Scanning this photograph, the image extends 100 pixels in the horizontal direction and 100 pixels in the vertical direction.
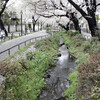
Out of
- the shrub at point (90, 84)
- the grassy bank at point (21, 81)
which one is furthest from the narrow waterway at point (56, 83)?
the shrub at point (90, 84)

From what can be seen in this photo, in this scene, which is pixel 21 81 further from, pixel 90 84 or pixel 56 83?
pixel 90 84

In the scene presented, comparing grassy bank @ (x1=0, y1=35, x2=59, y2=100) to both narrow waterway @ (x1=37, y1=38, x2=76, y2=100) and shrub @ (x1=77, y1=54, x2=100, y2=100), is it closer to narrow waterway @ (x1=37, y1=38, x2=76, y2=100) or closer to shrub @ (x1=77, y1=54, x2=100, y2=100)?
narrow waterway @ (x1=37, y1=38, x2=76, y2=100)

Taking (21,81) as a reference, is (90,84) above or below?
above

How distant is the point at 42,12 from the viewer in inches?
925

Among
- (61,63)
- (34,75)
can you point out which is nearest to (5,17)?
(61,63)

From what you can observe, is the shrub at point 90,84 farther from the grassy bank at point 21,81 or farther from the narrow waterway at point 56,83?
the grassy bank at point 21,81

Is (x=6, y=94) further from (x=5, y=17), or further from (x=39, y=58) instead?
(x=5, y=17)

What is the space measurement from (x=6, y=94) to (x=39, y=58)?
5425mm

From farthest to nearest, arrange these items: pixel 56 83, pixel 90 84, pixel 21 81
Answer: pixel 56 83
pixel 21 81
pixel 90 84

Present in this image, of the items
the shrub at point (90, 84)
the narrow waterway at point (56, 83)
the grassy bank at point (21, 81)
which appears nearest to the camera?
the shrub at point (90, 84)

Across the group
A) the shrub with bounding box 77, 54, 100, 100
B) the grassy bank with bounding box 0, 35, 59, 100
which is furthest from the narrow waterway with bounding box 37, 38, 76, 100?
the shrub with bounding box 77, 54, 100, 100

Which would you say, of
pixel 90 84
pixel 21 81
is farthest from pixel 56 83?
pixel 90 84

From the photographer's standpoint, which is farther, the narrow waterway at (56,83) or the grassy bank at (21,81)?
the narrow waterway at (56,83)

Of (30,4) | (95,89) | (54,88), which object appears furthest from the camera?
(30,4)
